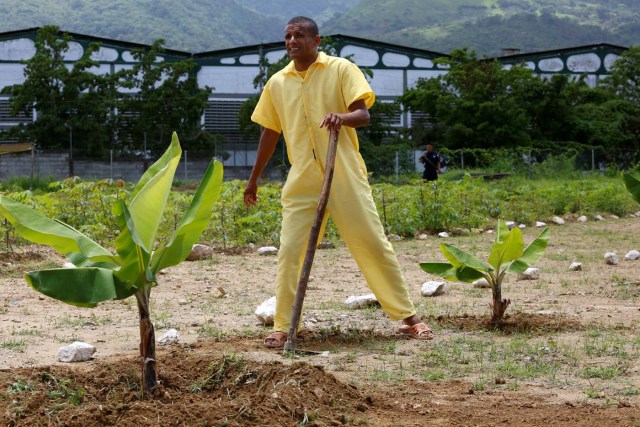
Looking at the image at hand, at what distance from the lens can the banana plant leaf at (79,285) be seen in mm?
3553

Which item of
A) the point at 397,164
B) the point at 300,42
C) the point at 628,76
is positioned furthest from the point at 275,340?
the point at 628,76

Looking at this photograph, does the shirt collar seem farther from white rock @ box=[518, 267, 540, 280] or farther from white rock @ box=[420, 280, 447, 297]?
white rock @ box=[518, 267, 540, 280]

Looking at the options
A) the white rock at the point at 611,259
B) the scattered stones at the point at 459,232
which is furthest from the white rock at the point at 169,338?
the scattered stones at the point at 459,232

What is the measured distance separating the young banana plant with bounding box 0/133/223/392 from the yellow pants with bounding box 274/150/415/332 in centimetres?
169

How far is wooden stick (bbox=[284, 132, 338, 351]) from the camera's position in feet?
17.4

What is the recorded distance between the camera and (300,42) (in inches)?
217

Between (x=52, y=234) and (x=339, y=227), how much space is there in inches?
85.5

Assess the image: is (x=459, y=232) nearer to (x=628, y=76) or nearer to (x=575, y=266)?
(x=575, y=266)

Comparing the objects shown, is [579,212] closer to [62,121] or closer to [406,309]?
[406,309]

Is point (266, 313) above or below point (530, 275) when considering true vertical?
above

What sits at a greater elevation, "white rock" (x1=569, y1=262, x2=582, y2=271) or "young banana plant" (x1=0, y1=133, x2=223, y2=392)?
"young banana plant" (x1=0, y1=133, x2=223, y2=392)

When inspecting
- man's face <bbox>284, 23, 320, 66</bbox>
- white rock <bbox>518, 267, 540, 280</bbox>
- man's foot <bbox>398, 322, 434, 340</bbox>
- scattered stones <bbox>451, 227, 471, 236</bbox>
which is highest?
man's face <bbox>284, 23, 320, 66</bbox>

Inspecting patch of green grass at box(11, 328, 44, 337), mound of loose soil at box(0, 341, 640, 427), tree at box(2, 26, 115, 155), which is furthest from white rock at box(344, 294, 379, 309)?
tree at box(2, 26, 115, 155)

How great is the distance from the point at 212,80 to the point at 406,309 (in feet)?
106
